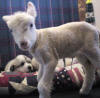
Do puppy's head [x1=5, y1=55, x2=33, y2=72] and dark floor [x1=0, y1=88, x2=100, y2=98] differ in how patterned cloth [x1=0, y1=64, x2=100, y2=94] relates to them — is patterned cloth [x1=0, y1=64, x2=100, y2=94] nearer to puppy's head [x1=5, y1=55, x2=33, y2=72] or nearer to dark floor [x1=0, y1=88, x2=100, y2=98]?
dark floor [x1=0, y1=88, x2=100, y2=98]

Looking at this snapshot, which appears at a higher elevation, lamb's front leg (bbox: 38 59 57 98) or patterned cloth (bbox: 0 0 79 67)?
patterned cloth (bbox: 0 0 79 67)

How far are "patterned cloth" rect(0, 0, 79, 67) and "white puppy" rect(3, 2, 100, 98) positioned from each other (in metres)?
1.17

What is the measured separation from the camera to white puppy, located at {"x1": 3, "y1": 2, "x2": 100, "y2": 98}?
2.64ft

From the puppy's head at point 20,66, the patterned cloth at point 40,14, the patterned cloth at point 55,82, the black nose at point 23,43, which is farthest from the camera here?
the patterned cloth at point 40,14

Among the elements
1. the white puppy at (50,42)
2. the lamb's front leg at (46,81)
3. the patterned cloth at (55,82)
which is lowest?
the patterned cloth at (55,82)

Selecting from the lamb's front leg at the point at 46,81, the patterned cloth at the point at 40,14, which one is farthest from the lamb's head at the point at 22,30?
the patterned cloth at the point at 40,14

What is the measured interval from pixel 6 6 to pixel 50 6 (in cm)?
49

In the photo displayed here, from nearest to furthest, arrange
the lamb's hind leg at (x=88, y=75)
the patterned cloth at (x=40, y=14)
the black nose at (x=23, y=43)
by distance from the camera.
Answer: the black nose at (x=23, y=43), the lamb's hind leg at (x=88, y=75), the patterned cloth at (x=40, y=14)

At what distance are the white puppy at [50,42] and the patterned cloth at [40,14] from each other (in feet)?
Result: 3.84

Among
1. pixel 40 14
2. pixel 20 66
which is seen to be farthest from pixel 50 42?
pixel 40 14

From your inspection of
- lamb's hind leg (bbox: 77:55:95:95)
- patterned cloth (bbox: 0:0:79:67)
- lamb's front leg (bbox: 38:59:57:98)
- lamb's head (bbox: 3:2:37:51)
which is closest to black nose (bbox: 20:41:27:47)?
lamb's head (bbox: 3:2:37:51)

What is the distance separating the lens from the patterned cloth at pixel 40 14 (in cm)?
206

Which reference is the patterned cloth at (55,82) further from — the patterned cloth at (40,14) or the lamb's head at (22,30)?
the patterned cloth at (40,14)

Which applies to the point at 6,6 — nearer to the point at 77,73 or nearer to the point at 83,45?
the point at 77,73
